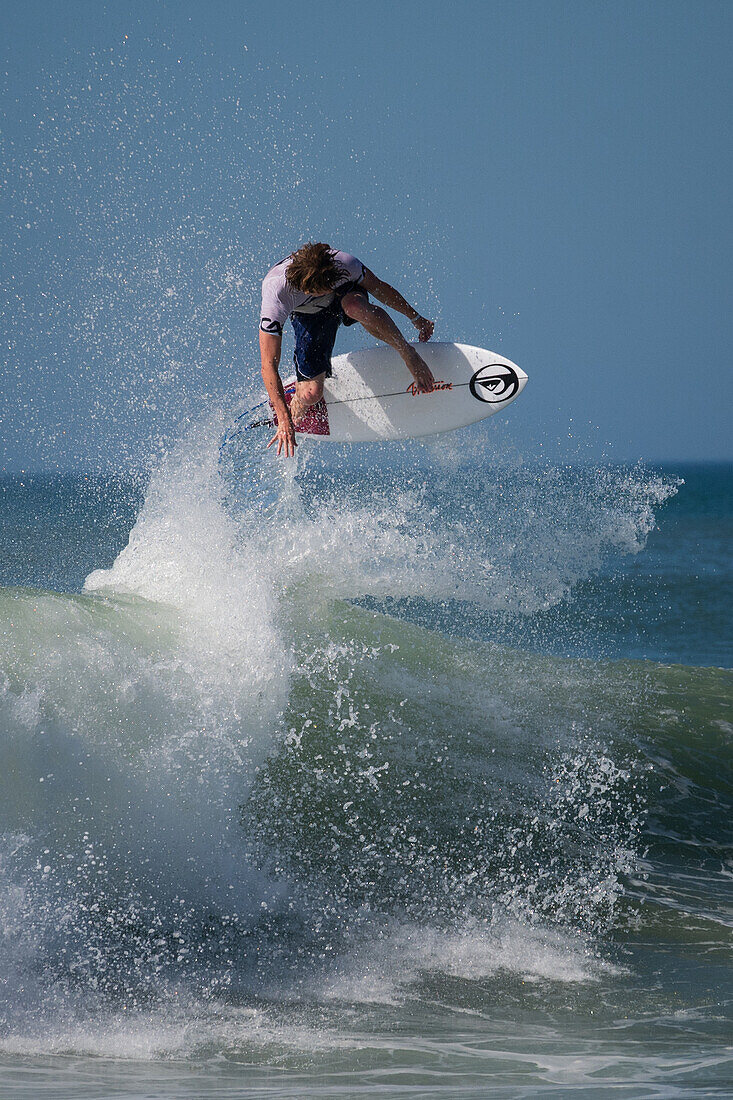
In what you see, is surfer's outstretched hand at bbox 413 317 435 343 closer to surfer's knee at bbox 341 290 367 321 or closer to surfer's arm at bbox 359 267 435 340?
surfer's arm at bbox 359 267 435 340

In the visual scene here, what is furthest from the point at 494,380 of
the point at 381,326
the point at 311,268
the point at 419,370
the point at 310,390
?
the point at 311,268

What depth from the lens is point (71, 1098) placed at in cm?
251

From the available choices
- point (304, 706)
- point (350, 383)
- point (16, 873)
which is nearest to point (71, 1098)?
point (16, 873)

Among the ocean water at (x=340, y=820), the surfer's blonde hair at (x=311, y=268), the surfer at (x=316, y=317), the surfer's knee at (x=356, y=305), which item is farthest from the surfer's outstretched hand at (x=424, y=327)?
the ocean water at (x=340, y=820)

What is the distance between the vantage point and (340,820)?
4.42 m

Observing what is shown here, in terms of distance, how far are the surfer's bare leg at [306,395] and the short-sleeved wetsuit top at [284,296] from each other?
75 cm

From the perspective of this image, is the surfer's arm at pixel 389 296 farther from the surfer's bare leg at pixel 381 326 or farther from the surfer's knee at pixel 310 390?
the surfer's knee at pixel 310 390

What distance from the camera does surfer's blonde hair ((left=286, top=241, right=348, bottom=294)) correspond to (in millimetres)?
5289

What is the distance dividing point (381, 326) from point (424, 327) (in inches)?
18.0

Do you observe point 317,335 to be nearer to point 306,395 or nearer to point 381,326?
point 381,326

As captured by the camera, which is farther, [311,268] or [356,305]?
[356,305]

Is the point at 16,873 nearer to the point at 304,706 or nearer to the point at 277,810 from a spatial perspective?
the point at 277,810

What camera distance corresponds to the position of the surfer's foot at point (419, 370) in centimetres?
619

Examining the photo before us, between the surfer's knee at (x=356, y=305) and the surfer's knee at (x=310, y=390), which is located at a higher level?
the surfer's knee at (x=356, y=305)
